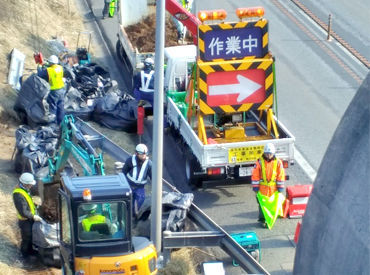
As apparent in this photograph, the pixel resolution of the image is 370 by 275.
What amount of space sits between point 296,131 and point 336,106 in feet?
6.55

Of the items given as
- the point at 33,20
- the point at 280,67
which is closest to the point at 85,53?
the point at 33,20

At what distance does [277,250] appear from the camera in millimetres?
15000

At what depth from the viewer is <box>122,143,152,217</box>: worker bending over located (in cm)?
1467

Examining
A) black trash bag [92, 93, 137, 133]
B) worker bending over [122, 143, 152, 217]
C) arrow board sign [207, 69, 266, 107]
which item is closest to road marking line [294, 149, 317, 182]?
arrow board sign [207, 69, 266, 107]

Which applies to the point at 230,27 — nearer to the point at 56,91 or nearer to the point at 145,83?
the point at 145,83

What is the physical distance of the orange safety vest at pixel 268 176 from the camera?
15.4m

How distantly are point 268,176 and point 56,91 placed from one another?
607 centimetres

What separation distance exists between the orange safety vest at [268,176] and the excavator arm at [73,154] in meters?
2.77

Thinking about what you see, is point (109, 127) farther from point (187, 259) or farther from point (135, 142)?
point (187, 259)

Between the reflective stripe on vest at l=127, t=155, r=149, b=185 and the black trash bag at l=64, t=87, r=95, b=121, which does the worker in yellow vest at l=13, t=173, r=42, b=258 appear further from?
the black trash bag at l=64, t=87, r=95, b=121

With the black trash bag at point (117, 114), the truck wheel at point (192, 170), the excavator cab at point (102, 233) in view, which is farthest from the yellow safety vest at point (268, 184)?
the black trash bag at point (117, 114)

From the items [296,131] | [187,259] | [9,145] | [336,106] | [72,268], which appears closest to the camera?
[72,268]

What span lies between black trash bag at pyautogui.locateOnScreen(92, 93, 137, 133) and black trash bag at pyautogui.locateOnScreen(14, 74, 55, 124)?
1.13 m

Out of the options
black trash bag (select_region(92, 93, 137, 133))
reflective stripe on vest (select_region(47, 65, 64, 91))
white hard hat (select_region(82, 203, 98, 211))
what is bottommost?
black trash bag (select_region(92, 93, 137, 133))
